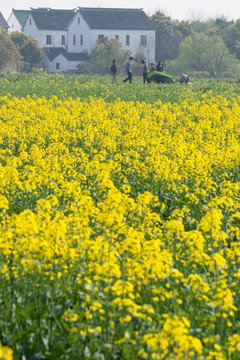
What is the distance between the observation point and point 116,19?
301 ft

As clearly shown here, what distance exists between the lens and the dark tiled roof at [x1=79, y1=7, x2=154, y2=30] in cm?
8943

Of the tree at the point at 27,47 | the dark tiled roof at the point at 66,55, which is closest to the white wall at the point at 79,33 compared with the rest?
the dark tiled roof at the point at 66,55

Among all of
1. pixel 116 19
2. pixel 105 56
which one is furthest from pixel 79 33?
pixel 105 56

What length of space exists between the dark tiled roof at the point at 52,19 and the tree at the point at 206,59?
94.3 feet

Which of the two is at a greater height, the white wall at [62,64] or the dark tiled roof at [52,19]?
the dark tiled roof at [52,19]

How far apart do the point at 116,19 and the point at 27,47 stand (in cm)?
1866

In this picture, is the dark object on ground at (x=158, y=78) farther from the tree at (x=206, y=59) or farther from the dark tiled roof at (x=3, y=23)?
the dark tiled roof at (x=3, y=23)

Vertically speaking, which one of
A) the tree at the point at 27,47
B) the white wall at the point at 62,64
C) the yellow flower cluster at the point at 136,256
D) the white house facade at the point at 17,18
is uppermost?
the white house facade at the point at 17,18

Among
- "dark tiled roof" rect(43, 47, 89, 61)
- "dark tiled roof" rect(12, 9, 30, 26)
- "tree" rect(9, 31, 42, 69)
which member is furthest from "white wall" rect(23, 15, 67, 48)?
"dark tiled roof" rect(12, 9, 30, 26)

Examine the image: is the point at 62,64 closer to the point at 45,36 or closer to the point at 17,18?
the point at 45,36

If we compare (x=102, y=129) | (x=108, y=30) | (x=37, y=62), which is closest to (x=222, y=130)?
(x=102, y=129)

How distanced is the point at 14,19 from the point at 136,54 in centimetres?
4451

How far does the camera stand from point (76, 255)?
233 inches

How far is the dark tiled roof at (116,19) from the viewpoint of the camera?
89.4 m
